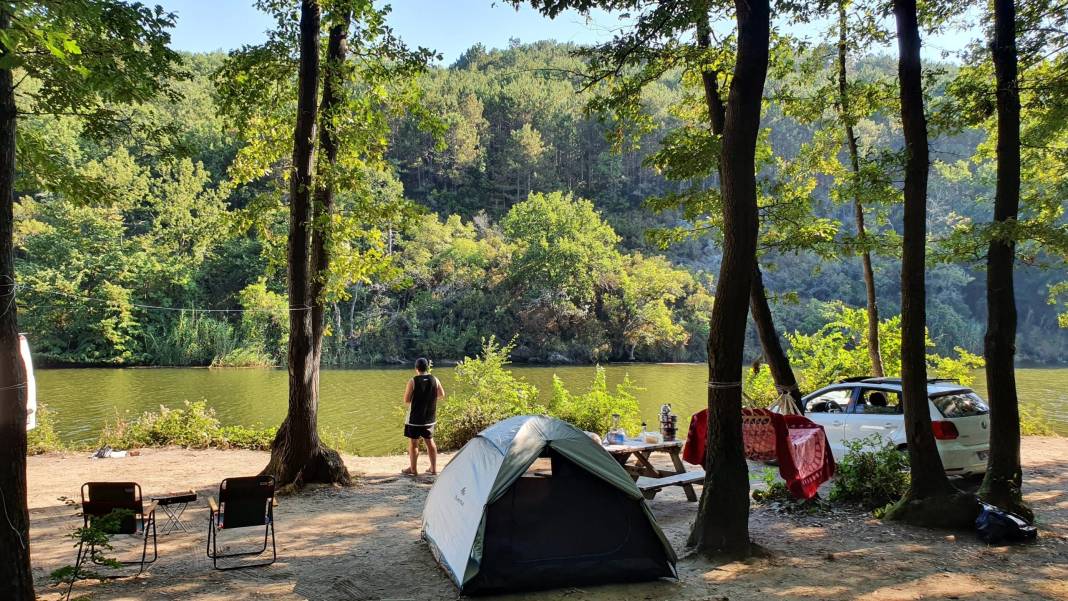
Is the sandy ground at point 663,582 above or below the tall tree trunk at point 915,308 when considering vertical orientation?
below

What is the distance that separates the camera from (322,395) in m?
22.5

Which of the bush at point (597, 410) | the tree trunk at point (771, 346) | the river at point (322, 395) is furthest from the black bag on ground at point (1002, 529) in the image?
the river at point (322, 395)

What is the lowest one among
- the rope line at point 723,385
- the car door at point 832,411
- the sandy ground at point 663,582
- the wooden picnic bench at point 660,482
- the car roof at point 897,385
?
the sandy ground at point 663,582

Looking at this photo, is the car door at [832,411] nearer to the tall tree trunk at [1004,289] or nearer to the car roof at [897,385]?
the car roof at [897,385]

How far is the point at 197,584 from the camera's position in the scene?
5109 millimetres

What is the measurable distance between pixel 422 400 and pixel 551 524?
4.27m

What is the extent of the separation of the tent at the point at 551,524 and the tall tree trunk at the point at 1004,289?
395 centimetres

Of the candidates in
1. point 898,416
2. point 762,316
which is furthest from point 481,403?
point 898,416

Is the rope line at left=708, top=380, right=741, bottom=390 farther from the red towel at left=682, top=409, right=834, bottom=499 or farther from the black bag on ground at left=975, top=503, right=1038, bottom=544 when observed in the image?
the black bag on ground at left=975, top=503, right=1038, bottom=544

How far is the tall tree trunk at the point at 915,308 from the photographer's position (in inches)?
255

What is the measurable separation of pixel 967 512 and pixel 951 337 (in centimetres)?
4749

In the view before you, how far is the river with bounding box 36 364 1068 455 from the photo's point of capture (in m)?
16.8

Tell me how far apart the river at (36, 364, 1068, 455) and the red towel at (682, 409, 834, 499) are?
644cm

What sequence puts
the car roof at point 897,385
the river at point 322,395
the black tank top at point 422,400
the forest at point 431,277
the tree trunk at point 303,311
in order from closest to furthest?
the car roof at point 897,385 < the tree trunk at point 303,311 < the black tank top at point 422,400 < the river at point 322,395 < the forest at point 431,277
